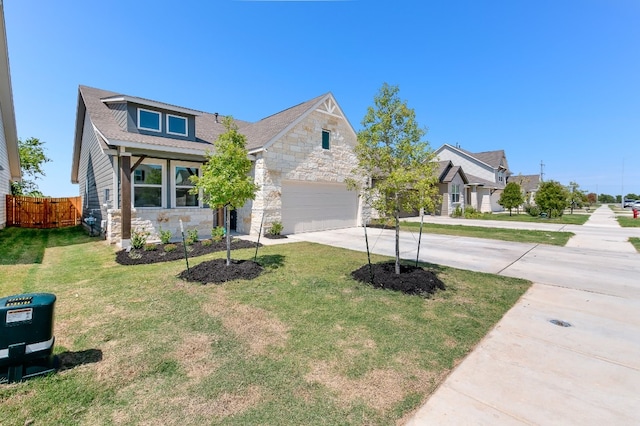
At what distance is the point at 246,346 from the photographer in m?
3.53

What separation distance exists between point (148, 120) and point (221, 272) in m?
8.56

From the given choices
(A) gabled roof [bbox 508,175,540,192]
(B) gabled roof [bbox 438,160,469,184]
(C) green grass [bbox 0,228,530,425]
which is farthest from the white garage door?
(A) gabled roof [bbox 508,175,540,192]

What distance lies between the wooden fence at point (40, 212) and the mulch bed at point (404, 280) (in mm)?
20009

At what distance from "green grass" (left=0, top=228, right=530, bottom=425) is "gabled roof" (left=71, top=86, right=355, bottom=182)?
16.7ft

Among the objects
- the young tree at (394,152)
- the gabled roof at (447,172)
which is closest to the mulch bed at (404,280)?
the young tree at (394,152)

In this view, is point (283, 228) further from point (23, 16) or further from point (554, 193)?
point (554, 193)

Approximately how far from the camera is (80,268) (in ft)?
23.1

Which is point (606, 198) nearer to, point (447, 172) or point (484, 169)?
point (484, 169)

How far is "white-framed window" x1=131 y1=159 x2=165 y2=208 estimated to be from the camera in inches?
415

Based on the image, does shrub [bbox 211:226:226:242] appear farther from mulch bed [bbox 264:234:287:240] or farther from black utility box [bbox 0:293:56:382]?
black utility box [bbox 0:293:56:382]

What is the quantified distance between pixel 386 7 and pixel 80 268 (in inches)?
551

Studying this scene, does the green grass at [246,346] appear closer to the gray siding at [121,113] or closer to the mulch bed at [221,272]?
the mulch bed at [221,272]

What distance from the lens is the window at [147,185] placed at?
1056 cm

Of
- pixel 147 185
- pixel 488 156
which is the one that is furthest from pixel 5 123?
pixel 488 156
